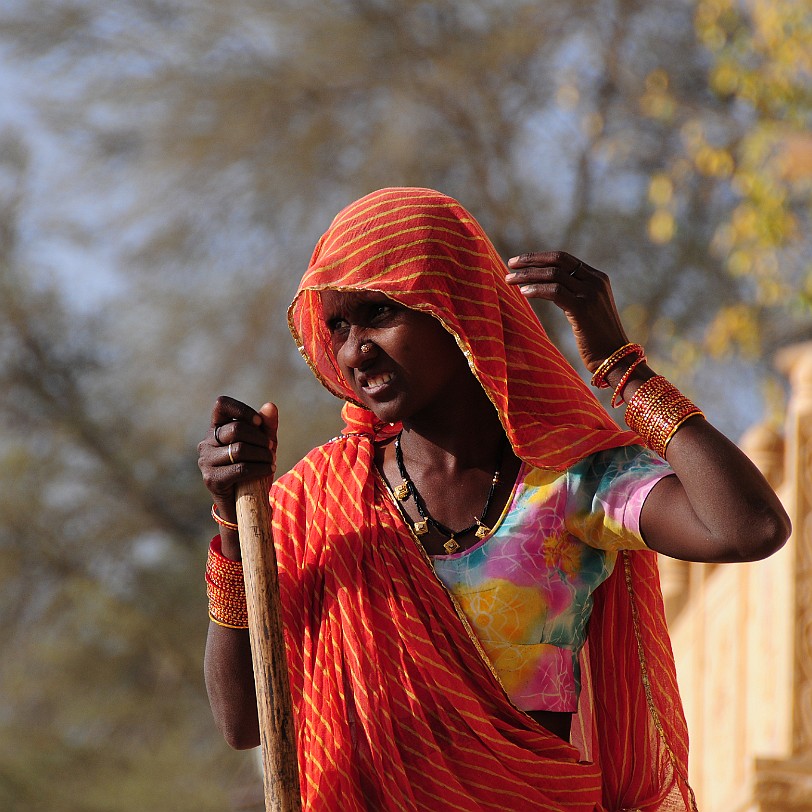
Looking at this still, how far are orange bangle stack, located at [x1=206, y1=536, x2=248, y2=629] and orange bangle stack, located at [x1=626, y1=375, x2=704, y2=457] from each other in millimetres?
806

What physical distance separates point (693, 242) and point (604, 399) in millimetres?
4356

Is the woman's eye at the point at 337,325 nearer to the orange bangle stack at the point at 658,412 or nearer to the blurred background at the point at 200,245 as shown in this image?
the orange bangle stack at the point at 658,412

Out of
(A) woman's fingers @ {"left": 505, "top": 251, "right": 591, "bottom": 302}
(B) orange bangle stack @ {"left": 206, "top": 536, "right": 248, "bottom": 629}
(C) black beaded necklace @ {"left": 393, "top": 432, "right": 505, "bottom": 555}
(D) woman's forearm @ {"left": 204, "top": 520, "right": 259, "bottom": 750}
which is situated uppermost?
(A) woman's fingers @ {"left": 505, "top": 251, "right": 591, "bottom": 302}

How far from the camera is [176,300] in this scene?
18844mm

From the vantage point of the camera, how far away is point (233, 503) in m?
2.81

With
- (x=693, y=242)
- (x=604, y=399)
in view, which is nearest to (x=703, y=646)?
(x=604, y=399)

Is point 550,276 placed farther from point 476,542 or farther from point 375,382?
point 476,542

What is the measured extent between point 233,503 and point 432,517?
0.42 metres

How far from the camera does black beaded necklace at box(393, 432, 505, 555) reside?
293cm

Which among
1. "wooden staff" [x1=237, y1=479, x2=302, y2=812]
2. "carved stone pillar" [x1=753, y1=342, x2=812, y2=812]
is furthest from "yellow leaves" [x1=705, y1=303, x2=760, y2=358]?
"wooden staff" [x1=237, y1=479, x2=302, y2=812]

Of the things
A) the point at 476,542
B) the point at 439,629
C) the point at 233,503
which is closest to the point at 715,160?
the point at 476,542

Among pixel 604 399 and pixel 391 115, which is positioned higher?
pixel 391 115

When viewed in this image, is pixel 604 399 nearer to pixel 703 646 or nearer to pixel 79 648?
pixel 703 646

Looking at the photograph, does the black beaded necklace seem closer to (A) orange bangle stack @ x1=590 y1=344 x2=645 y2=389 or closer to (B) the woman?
(B) the woman
